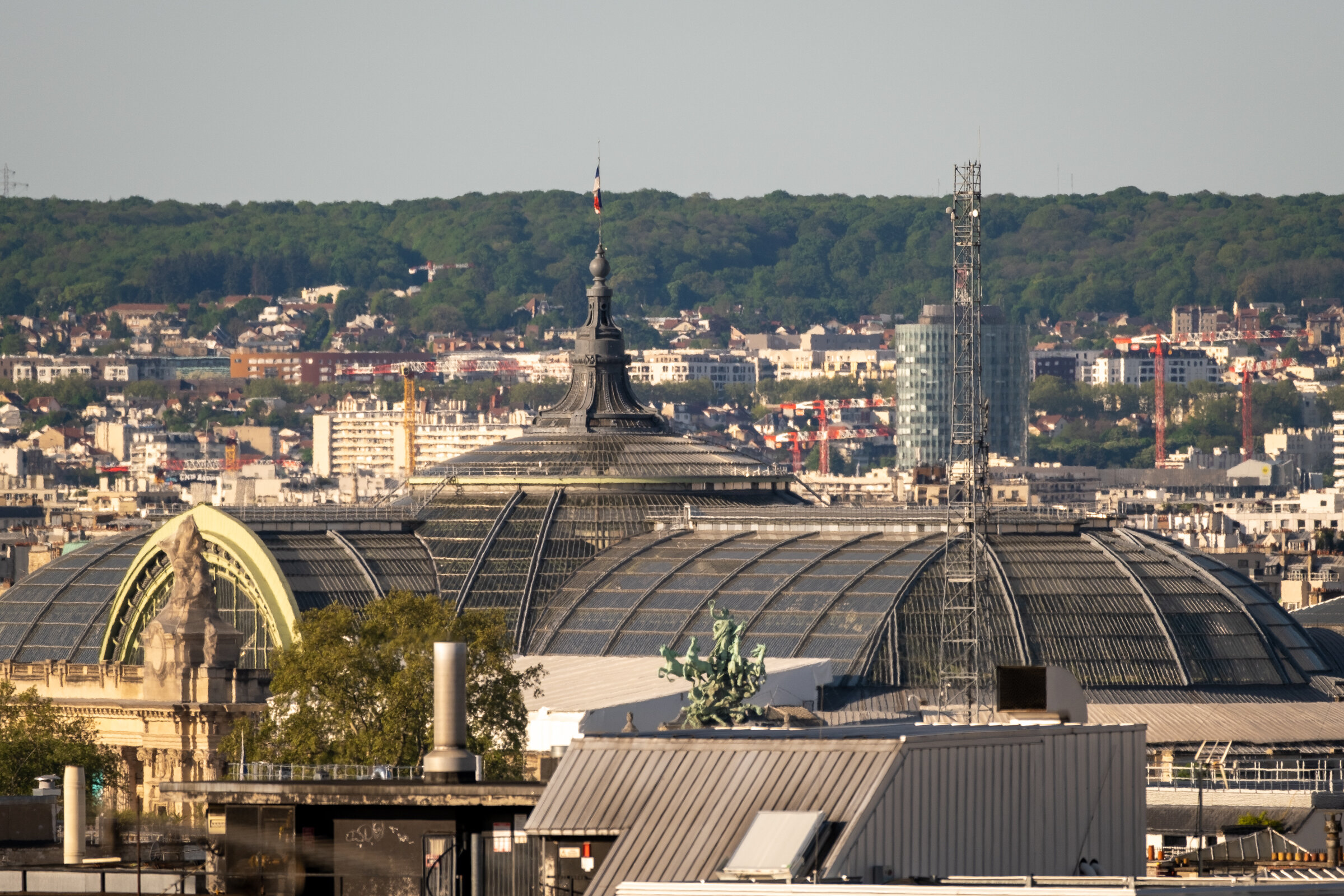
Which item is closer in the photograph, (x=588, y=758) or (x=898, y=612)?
(x=588, y=758)

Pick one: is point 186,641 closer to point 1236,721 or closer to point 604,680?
point 604,680

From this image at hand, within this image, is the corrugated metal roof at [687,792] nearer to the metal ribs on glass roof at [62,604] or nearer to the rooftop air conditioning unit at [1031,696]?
the rooftop air conditioning unit at [1031,696]

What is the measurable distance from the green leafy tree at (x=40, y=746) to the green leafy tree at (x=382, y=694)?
3.75 meters

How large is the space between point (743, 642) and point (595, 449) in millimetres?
21570

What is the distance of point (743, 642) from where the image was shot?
4028 inches

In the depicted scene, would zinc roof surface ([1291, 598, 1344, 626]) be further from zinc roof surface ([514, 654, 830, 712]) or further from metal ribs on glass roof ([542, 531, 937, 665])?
zinc roof surface ([514, 654, 830, 712])

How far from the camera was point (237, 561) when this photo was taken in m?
112

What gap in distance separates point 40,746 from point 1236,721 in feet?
93.2

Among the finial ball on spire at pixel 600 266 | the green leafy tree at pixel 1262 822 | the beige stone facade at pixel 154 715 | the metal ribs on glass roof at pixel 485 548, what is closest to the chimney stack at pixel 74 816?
the green leafy tree at pixel 1262 822

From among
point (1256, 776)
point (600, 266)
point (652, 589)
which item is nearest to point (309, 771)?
point (1256, 776)

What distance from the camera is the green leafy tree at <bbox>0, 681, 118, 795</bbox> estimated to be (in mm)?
85938

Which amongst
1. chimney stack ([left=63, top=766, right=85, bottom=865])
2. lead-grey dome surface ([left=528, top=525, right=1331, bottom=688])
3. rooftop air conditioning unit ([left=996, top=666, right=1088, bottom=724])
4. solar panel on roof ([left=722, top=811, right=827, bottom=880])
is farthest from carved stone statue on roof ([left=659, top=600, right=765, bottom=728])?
lead-grey dome surface ([left=528, top=525, right=1331, bottom=688])

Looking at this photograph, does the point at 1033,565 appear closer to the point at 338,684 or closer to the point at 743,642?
the point at 743,642

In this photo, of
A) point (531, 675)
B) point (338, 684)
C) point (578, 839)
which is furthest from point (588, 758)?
point (531, 675)
